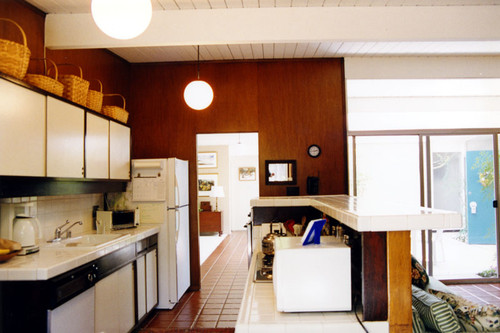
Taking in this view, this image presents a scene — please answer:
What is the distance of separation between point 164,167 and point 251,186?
21.6ft

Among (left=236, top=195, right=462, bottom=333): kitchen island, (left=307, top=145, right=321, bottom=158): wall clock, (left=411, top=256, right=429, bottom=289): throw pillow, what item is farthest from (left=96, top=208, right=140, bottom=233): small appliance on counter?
(left=411, top=256, right=429, bottom=289): throw pillow

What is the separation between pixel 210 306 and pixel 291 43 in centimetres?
323

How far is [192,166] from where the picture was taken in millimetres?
4758

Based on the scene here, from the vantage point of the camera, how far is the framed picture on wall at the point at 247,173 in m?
10.6

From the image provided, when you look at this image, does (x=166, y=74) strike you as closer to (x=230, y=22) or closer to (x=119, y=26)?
(x=230, y=22)

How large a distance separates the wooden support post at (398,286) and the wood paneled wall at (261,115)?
315 cm

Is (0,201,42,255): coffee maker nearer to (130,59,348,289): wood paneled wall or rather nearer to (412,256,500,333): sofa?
(130,59,348,289): wood paneled wall

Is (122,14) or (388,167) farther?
(388,167)

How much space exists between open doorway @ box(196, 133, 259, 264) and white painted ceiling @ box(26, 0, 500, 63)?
3.98 meters

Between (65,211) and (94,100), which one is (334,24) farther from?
(65,211)

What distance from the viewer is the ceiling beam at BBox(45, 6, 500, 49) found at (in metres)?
3.04

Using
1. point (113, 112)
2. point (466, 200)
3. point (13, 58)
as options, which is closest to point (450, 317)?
point (13, 58)

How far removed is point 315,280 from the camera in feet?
5.32

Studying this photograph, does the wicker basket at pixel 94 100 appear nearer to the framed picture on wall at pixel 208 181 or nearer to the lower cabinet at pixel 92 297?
the lower cabinet at pixel 92 297
